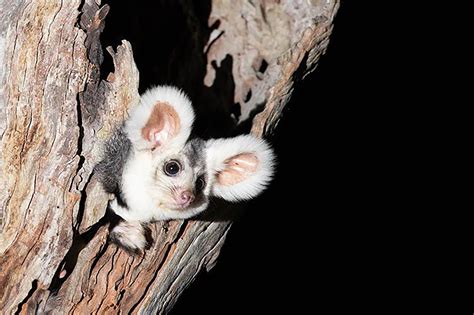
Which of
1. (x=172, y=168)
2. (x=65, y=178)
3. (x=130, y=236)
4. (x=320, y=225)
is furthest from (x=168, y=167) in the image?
(x=320, y=225)

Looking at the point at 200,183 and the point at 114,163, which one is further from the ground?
the point at 200,183

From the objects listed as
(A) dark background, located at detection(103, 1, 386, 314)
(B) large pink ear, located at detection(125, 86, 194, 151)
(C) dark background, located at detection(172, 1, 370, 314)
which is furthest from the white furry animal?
(C) dark background, located at detection(172, 1, 370, 314)

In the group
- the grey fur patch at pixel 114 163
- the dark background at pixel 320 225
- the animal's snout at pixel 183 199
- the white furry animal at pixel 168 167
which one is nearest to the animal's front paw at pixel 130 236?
the white furry animal at pixel 168 167

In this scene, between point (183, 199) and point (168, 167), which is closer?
point (183, 199)

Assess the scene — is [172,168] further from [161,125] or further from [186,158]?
[161,125]

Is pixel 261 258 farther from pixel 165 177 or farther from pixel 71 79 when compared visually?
pixel 71 79

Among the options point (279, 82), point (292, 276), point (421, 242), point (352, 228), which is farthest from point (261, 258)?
point (279, 82)

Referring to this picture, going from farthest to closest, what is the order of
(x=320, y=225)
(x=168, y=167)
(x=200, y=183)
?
(x=320, y=225) → (x=200, y=183) → (x=168, y=167)
